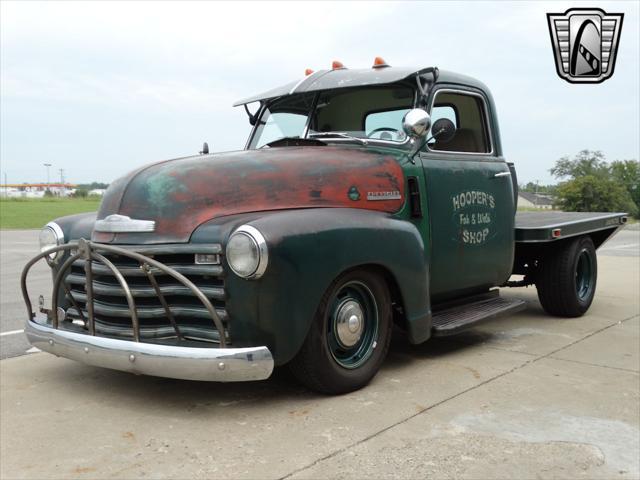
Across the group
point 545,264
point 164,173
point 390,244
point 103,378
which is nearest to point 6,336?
point 103,378

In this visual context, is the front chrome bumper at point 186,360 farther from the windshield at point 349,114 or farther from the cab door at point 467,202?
the windshield at point 349,114

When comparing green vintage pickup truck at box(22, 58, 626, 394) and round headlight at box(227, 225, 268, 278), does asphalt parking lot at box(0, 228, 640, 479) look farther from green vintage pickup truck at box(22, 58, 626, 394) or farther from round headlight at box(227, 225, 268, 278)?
round headlight at box(227, 225, 268, 278)

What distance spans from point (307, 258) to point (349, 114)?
5.77 ft

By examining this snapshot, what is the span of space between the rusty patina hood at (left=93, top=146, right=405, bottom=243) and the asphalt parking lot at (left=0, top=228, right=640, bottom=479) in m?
0.96

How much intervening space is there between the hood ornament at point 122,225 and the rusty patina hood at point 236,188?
0.03 meters

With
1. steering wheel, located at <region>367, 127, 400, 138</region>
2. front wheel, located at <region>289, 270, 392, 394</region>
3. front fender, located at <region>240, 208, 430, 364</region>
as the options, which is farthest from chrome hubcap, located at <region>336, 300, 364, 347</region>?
steering wheel, located at <region>367, 127, 400, 138</region>

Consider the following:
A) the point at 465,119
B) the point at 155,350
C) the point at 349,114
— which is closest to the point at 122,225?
the point at 155,350

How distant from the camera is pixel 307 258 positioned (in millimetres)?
3473

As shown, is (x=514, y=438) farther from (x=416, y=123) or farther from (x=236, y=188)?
(x=416, y=123)

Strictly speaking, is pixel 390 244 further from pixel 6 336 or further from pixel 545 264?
pixel 6 336

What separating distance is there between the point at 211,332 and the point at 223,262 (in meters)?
0.37

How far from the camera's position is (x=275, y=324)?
3391mm

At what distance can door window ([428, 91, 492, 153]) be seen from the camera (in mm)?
4980

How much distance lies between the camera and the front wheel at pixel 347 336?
362cm
